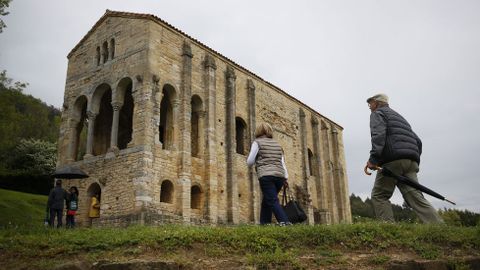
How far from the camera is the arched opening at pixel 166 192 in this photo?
18047 millimetres

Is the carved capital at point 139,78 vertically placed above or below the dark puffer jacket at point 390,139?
above

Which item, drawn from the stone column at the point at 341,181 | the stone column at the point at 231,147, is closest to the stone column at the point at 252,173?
the stone column at the point at 231,147

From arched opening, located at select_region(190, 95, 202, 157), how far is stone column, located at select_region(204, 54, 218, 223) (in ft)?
1.35

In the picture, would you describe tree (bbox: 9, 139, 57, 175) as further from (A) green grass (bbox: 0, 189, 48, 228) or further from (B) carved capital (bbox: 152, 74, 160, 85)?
(B) carved capital (bbox: 152, 74, 160, 85)

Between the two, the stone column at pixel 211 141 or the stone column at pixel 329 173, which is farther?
the stone column at pixel 329 173

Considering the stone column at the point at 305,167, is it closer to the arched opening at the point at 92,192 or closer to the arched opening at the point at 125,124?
the arched opening at the point at 125,124

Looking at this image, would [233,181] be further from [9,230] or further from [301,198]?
[9,230]

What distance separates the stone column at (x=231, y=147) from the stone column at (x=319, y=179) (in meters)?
9.86

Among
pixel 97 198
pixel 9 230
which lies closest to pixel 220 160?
pixel 97 198

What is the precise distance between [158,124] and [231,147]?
451 cm

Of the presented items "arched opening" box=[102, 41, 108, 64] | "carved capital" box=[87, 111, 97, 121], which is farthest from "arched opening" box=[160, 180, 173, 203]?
"arched opening" box=[102, 41, 108, 64]

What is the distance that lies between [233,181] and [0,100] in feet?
44.6

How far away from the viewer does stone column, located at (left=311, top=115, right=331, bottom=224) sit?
2871cm

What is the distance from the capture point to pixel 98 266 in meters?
6.86
